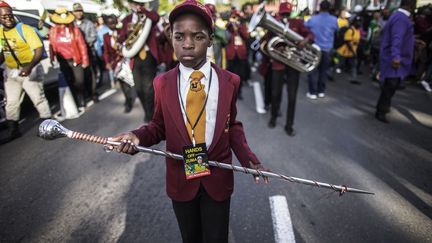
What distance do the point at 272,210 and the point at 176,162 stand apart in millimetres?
1593

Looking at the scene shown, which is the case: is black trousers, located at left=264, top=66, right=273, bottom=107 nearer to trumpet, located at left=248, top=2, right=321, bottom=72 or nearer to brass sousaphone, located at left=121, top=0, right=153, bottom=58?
trumpet, located at left=248, top=2, right=321, bottom=72

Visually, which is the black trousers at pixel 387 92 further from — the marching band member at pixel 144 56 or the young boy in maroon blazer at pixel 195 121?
the young boy in maroon blazer at pixel 195 121

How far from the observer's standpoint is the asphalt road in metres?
2.60

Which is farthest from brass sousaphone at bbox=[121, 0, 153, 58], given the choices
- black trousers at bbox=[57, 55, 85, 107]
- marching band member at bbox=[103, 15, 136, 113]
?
black trousers at bbox=[57, 55, 85, 107]

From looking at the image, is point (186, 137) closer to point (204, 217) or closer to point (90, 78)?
point (204, 217)

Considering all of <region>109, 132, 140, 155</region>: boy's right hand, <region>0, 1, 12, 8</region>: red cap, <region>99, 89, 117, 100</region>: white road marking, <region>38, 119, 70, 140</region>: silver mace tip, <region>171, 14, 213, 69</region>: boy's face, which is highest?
<region>0, 1, 12, 8</region>: red cap

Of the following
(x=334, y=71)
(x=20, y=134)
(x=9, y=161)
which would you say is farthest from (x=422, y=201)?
(x=334, y=71)

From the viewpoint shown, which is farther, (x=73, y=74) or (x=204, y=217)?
(x=73, y=74)

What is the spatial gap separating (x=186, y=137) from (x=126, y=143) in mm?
320

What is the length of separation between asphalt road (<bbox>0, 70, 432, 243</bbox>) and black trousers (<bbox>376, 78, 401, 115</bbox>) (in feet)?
0.94

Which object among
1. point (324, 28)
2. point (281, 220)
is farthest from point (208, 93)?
point (324, 28)

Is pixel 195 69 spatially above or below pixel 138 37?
above

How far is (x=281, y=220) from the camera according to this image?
271cm

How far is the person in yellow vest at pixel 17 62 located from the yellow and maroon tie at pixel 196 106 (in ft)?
13.4
